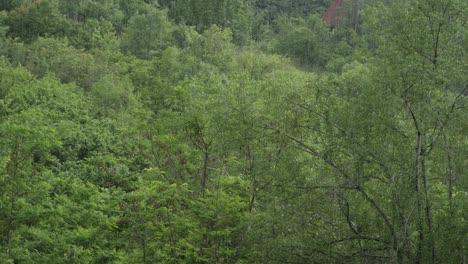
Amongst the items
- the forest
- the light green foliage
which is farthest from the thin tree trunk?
the light green foliage

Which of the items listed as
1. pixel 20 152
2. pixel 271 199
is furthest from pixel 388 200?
pixel 20 152

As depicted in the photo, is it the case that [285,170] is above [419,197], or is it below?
below

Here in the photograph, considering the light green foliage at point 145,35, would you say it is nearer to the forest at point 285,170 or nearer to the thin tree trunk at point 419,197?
the forest at point 285,170

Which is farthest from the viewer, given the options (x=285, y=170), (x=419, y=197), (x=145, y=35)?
(x=145, y=35)

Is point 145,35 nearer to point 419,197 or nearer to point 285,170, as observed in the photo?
point 285,170

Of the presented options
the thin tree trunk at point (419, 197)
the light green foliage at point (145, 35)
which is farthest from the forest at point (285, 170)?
the light green foliage at point (145, 35)

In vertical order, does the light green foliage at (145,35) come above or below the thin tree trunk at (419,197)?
below

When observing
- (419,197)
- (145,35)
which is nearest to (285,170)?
(419,197)

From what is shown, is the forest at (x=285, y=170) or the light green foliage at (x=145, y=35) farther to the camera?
the light green foliage at (x=145, y=35)

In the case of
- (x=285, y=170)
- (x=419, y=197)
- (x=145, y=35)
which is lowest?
(x=145, y=35)

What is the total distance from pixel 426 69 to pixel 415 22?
1004 mm

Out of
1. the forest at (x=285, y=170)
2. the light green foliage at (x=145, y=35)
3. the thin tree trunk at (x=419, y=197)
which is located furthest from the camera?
the light green foliage at (x=145, y=35)

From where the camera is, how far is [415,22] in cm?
1184

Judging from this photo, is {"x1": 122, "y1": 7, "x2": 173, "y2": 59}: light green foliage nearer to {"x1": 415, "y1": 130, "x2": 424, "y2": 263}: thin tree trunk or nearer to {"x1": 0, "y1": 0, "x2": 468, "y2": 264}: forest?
{"x1": 0, "y1": 0, "x2": 468, "y2": 264}: forest
